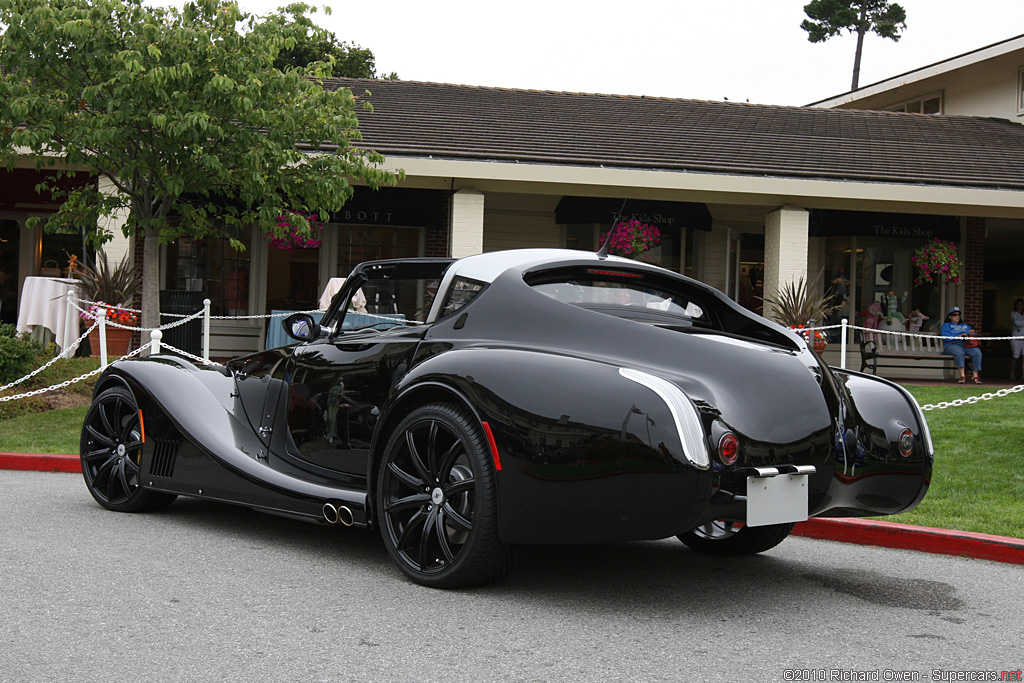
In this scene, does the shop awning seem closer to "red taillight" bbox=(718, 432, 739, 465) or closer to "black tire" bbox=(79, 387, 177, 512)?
"black tire" bbox=(79, 387, 177, 512)

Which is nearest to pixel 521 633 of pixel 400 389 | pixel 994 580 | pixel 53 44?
pixel 400 389

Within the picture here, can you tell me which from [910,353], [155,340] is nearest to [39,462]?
[155,340]

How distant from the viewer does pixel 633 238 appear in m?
17.0

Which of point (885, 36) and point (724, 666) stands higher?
point (885, 36)

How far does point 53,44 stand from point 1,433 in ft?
13.1

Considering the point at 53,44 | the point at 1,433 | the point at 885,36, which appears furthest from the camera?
the point at 885,36

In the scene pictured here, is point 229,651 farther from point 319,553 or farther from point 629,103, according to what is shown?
point 629,103

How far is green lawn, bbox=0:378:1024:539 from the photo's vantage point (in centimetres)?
602

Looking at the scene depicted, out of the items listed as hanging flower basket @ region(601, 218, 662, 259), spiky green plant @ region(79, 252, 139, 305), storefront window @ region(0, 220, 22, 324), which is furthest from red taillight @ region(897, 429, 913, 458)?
storefront window @ region(0, 220, 22, 324)

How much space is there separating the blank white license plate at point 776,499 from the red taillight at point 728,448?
0.11 metres

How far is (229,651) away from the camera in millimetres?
3291

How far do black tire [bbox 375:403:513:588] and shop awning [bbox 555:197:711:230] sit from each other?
43.4ft

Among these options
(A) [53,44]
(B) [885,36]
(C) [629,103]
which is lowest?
(A) [53,44]

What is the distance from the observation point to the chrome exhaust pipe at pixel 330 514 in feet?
14.9
